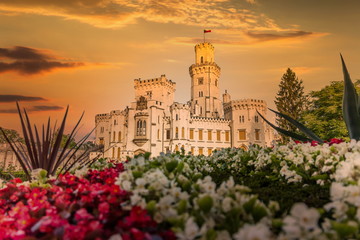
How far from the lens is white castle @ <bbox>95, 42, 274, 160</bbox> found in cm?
4225

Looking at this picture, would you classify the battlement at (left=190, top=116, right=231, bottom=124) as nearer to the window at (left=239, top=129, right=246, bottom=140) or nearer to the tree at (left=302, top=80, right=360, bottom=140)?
the window at (left=239, top=129, right=246, bottom=140)

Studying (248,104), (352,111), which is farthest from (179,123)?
(352,111)

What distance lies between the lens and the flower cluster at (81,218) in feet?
5.47

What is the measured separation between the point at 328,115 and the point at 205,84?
31.2 metres

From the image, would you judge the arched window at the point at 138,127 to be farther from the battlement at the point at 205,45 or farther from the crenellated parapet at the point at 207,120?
the battlement at the point at 205,45

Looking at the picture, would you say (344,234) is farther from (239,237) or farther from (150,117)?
(150,117)

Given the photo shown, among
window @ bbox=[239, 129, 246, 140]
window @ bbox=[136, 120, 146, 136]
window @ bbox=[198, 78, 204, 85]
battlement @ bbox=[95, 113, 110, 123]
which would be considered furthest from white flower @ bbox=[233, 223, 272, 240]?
battlement @ bbox=[95, 113, 110, 123]

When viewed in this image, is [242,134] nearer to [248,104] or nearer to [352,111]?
[248,104]

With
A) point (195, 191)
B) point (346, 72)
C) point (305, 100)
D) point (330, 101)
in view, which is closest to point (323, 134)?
point (330, 101)

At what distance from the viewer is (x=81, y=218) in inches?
78.7

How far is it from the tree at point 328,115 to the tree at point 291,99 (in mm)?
4722

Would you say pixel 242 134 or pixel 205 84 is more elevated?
pixel 205 84

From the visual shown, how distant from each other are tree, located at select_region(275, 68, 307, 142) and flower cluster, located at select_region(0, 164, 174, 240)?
33638 mm

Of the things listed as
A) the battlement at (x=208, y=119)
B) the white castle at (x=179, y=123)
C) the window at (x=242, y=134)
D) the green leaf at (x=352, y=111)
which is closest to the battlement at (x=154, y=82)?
the white castle at (x=179, y=123)
